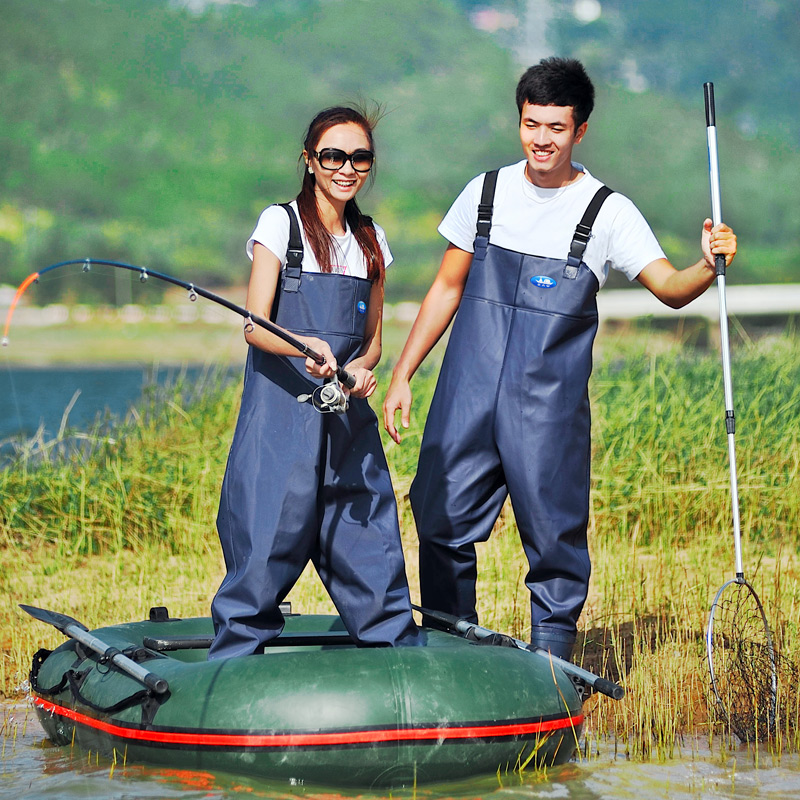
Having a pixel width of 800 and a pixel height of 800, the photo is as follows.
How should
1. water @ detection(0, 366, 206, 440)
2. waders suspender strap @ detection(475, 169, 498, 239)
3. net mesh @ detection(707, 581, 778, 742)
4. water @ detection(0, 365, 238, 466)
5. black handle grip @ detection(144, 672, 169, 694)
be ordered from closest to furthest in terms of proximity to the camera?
black handle grip @ detection(144, 672, 169, 694) → net mesh @ detection(707, 581, 778, 742) → waders suspender strap @ detection(475, 169, 498, 239) → water @ detection(0, 365, 238, 466) → water @ detection(0, 366, 206, 440)

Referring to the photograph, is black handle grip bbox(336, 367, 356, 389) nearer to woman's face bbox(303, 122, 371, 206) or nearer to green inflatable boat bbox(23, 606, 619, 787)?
woman's face bbox(303, 122, 371, 206)

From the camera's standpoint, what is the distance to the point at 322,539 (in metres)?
3.89

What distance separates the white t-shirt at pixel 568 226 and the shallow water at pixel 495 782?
1.58 m

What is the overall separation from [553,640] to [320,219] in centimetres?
157

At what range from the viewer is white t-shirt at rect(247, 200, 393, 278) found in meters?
3.79

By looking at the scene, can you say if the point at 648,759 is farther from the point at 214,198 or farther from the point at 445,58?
the point at 445,58

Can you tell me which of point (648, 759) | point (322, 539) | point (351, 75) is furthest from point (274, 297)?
point (351, 75)

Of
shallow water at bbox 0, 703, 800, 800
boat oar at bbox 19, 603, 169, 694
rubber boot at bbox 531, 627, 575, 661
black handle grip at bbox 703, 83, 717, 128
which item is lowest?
shallow water at bbox 0, 703, 800, 800

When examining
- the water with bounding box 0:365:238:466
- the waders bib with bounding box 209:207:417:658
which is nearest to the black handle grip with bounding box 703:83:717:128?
the waders bib with bounding box 209:207:417:658

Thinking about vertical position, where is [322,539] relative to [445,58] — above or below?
below

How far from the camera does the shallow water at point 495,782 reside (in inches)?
135

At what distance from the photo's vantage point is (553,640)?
4066mm

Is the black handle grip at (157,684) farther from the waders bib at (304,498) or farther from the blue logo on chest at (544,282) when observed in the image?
the blue logo on chest at (544,282)

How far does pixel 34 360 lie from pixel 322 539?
6155cm
